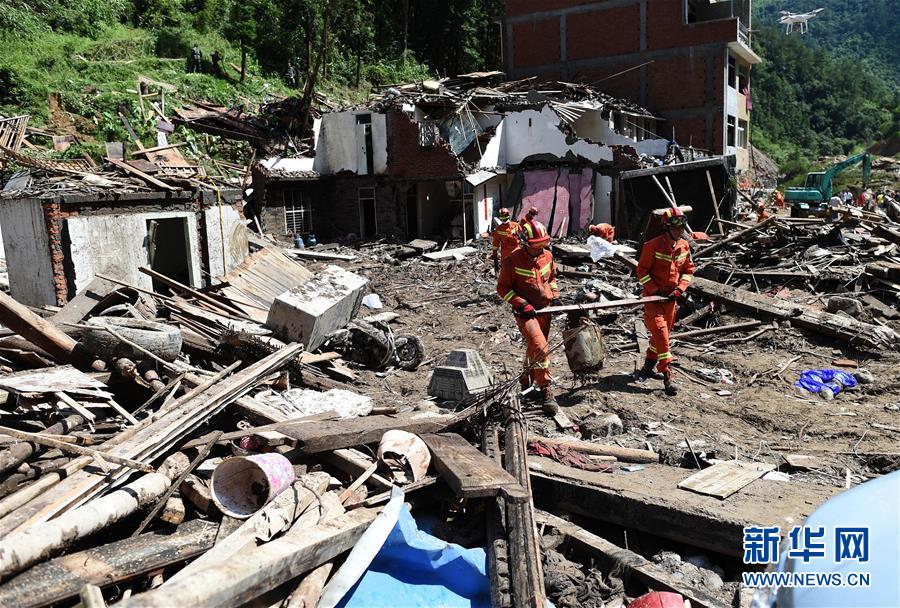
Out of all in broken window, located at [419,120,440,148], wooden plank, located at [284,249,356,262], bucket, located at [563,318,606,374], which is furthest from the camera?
broken window, located at [419,120,440,148]

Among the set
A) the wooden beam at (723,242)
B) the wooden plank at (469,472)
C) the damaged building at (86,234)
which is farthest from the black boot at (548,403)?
the wooden beam at (723,242)

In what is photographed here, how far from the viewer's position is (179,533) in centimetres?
434

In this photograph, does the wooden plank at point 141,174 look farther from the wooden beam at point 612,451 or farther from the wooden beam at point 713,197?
the wooden beam at point 713,197

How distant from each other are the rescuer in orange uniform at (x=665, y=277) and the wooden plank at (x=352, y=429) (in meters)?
3.36

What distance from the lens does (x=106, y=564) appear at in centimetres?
386

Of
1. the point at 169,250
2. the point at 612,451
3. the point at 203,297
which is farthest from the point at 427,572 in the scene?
the point at 169,250

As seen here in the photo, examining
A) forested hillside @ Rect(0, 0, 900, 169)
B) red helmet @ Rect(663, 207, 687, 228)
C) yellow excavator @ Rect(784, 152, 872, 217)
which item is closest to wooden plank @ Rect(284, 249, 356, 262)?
forested hillside @ Rect(0, 0, 900, 169)

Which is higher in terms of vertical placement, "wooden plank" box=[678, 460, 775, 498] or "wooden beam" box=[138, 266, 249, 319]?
"wooden beam" box=[138, 266, 249, 319]

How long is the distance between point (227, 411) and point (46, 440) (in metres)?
1.78

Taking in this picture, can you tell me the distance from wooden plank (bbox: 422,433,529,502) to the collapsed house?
17.7 metres

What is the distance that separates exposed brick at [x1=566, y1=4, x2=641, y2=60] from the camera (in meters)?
30.1

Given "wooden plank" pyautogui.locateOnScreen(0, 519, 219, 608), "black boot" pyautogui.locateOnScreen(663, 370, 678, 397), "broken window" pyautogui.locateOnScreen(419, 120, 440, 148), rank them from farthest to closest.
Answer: "broken window" pyautogui.locateOnScreen(419, 120, 440, 148), "black boot" pyautogui.locateOnScreen(663, 370, 678, 397), "wooden plank" pyautogui.locateOnScreen(0, 519, 219, 608)

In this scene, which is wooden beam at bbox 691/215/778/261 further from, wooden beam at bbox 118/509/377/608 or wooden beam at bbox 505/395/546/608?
wooden beam at bbox 118/509/377/608

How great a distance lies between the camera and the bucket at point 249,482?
4543 mm
